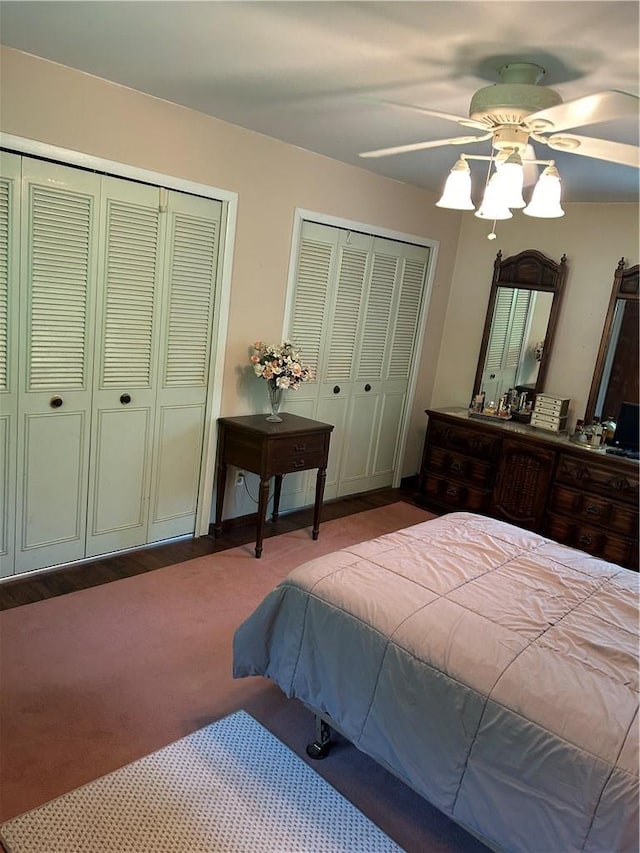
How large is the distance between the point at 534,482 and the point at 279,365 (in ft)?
6.35

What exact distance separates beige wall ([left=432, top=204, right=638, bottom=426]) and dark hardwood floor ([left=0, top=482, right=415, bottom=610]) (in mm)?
1712

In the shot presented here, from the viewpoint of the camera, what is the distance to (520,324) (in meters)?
4.53

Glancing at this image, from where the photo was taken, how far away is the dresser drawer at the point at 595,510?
360 cm

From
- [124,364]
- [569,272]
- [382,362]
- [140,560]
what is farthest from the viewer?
[382,362]

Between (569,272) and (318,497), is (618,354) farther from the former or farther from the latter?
(318,497)

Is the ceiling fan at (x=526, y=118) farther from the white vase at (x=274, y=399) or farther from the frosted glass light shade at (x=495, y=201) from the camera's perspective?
the white vase at (x=274, y=399)

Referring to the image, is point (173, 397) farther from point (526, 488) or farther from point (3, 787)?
point (526, 488)

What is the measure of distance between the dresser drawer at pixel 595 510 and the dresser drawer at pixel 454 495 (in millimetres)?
564

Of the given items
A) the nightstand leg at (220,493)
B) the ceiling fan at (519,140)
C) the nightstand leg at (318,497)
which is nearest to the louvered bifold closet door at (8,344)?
the nightstand leg at (220,493)

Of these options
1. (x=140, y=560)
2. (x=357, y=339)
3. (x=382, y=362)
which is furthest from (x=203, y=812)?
(x=382, y=362)

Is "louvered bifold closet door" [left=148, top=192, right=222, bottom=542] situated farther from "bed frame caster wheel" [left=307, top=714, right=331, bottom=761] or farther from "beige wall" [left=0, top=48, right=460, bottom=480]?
"bed frame caster wheel" [left=307, top=714, right=331, bottom=761]

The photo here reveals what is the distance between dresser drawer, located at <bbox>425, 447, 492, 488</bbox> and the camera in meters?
4.33

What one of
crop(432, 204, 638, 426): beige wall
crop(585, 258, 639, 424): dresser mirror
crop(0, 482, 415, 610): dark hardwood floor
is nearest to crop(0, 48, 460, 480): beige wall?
crop(432, 204, 638, 426): beige wall

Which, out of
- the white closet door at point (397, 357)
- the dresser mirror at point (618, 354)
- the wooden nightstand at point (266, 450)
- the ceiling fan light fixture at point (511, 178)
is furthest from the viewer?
the white closet door at point (397, 357)
